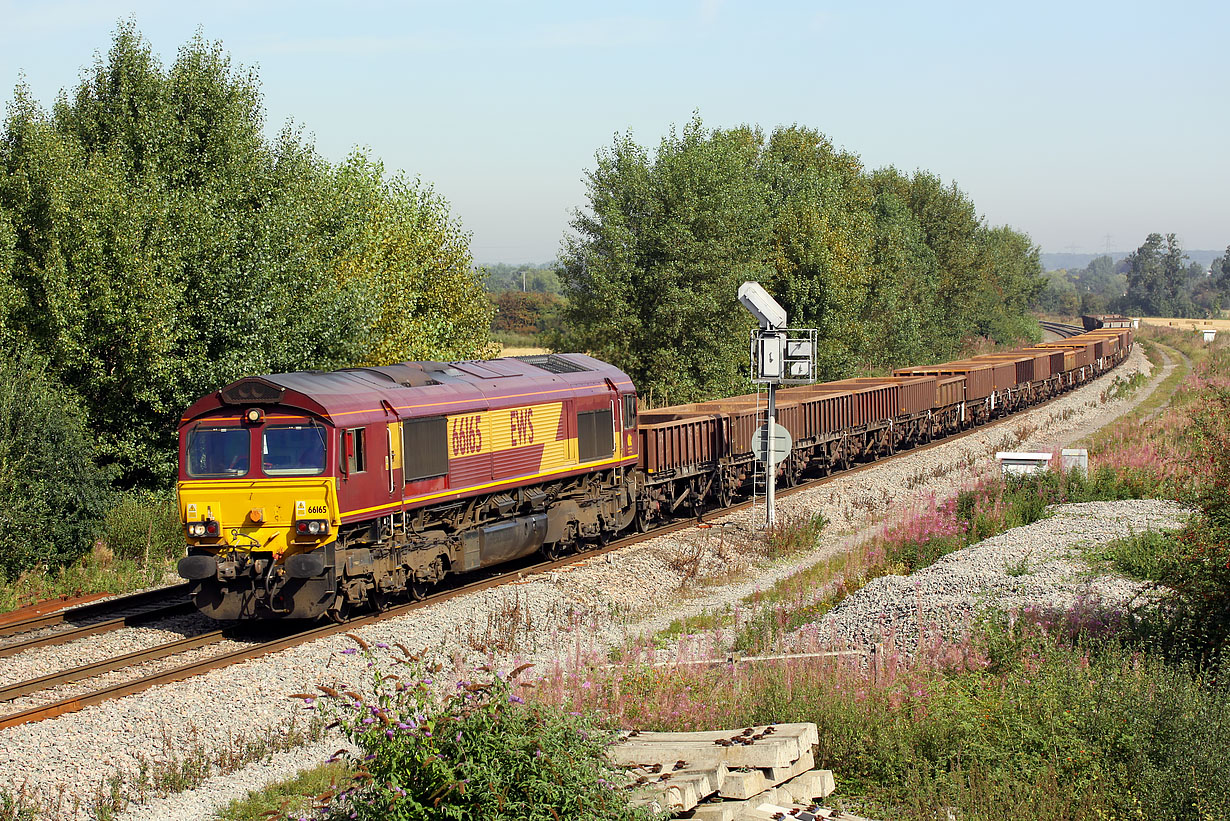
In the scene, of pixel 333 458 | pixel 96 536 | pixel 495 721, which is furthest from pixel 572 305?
pixel 495 721

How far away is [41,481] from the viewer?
1953 centimetres

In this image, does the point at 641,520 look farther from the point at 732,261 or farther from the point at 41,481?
the point at 732,261

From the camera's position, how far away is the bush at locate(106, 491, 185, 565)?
21109 millimetres

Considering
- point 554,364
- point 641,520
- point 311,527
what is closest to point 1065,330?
point 641,520

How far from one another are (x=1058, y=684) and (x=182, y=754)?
8.67 m

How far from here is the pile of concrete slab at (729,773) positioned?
7676 millimetres

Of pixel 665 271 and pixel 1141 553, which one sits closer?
pixel 1141 553

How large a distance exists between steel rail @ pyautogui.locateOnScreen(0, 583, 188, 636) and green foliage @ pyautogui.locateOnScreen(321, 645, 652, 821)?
11.8 m

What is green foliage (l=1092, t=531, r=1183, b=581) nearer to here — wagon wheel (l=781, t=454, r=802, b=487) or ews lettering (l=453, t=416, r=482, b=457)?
ews lettering (l=453, t=416, r=482, b=457)

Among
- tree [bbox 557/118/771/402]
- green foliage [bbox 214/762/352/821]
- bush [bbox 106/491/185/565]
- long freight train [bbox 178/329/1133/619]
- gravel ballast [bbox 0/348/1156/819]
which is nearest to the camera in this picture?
green foliage [bbox 214/762/352/821]

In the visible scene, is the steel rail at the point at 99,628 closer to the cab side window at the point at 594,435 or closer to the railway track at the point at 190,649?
the railway track at the point at 190,649

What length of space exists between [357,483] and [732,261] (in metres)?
28.4

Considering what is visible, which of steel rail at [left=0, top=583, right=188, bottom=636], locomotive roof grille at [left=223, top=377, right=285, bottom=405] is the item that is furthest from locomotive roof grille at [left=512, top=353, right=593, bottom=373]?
steel rail at [left=0, top=583, right=188, bottom=636]

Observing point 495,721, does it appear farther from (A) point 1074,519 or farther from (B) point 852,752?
(A) point 1074,519
